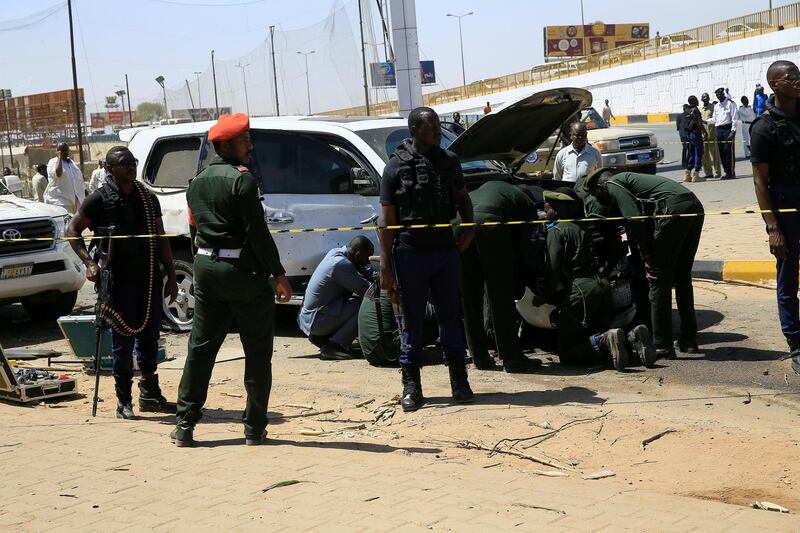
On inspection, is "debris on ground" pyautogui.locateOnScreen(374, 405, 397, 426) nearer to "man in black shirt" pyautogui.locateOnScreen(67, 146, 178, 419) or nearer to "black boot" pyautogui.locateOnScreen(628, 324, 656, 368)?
"man in black shirt" pyautogui.locateOnScreen(67, 146, 178, 419)

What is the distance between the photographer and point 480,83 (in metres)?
76.7

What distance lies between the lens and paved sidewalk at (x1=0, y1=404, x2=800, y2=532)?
15.0ft

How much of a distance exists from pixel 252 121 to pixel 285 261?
5.45 feet

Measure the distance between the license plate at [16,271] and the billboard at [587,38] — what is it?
114m

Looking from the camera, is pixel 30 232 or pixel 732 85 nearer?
pixel 30 232

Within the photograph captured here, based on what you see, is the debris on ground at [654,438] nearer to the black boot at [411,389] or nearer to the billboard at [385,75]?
the black boot at [411,389]

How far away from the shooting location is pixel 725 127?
78.8ft

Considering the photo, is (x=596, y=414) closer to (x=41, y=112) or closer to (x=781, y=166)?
(x=781, y=166)

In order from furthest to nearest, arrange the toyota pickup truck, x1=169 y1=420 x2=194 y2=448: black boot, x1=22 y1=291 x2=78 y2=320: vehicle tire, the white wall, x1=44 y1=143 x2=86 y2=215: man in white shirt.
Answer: the white wall < the toyota pickup truck < x1=44 y1=143 x2=86 y2=215: man in white shirt < x1=22 y1=291 x2=78 y2=320: vehicle tire < x1=169 y1=420 x2=194 y2=448: black boot

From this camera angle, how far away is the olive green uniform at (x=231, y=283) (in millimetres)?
6242

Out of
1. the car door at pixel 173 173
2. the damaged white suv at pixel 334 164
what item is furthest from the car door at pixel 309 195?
the car door at pixel 173 173

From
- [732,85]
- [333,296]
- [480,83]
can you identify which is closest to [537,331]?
[333,296]

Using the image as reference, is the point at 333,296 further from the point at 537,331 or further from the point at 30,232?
the point at 30,232

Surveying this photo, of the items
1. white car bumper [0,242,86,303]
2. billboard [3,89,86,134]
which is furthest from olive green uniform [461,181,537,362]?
billboard [3,89,86,134]
